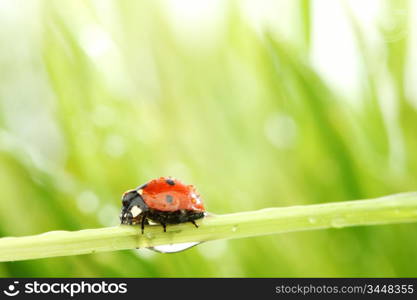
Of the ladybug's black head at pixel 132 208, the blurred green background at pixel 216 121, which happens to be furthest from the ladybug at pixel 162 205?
the blurred green background at pixel 216 121

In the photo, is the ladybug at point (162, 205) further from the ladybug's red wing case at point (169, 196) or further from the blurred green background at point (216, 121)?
the blurred green background at point (216, 121)

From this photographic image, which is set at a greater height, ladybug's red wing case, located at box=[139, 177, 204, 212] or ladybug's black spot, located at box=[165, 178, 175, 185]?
ladybug's black spot, located at box=[165, 178, 175, 185]

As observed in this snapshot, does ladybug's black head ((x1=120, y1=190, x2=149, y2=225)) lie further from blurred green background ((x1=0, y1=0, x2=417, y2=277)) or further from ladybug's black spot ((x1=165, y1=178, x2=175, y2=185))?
blurred green background ((x1=0, y1=0, x2=417, y2=277))

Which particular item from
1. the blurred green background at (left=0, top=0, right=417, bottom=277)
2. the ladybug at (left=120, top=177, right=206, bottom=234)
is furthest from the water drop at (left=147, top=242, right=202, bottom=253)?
the blurred green background at (left=0, top=0, right=417, bottom=277)

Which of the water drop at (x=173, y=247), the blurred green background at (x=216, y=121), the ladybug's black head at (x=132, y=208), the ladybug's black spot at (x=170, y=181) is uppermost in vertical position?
the blurred green background at (x=216, y=121)

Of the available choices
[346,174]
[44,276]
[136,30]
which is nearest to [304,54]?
[346,174]

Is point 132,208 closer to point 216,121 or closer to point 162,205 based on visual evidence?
point 162,205

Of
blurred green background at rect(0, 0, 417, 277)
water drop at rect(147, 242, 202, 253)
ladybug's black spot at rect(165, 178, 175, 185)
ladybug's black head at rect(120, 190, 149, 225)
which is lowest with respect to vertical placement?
water drop at rect(147, 242, 202, 253)

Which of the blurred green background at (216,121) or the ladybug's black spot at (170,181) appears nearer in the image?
the ladybug's black spot at (170,181)

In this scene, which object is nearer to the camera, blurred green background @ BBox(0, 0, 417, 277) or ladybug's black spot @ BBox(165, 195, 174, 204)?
ladybug's black spot @ BBox(165, 195, 174, 204)
